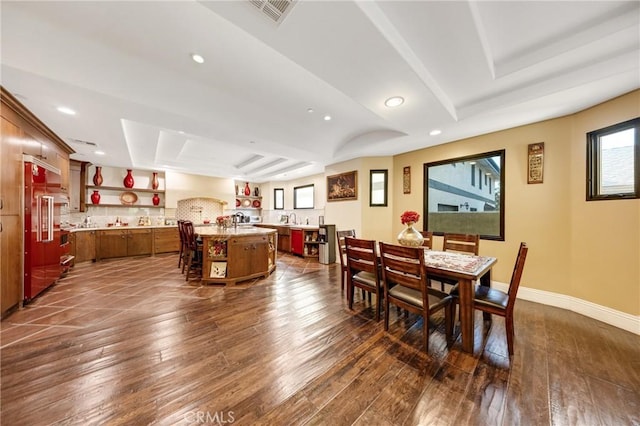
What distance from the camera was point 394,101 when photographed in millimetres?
2453

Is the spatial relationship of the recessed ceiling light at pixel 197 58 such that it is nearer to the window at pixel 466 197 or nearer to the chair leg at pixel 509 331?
the chair leg at pixel 509 331

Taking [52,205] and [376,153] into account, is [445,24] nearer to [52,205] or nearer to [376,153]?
[376,153]

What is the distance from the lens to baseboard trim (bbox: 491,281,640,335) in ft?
7.22

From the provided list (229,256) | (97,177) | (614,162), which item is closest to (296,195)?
(229,256)

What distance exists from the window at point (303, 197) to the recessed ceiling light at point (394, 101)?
451cm

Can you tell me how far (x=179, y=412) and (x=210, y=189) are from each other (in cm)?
676

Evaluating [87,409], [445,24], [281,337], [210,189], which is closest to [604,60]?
[445,24]

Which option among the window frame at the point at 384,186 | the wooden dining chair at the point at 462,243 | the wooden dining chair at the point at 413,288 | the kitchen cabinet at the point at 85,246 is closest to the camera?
the wooden dining chair at the point at 413,288

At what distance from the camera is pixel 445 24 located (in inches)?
63.2

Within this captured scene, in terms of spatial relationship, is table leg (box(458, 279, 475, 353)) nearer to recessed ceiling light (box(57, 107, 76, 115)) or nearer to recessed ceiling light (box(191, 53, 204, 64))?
recessed ceiling light (box(191, 53, 204, 64))

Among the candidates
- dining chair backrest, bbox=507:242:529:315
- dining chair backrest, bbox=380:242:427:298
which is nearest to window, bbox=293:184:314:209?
dining chair backrest, bbox=380:242:427:298

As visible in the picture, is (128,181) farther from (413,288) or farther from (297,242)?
(413,288)

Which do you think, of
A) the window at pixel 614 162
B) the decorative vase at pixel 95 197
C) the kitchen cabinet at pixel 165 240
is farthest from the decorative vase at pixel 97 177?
the window at pixel 614 162

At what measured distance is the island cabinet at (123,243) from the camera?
5.04 metres
